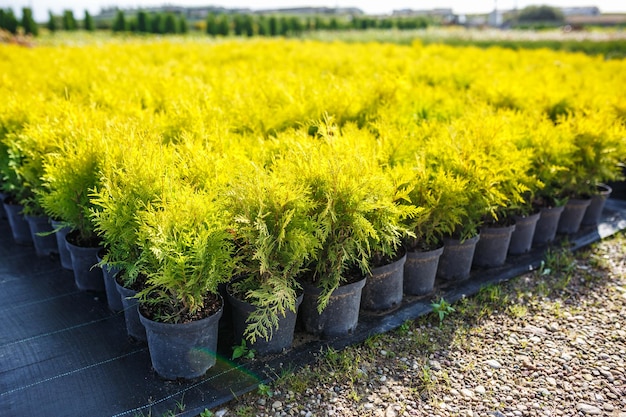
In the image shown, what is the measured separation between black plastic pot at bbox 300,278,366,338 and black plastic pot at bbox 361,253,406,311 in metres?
0.30

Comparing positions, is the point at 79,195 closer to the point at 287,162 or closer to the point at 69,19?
the point at 287,162

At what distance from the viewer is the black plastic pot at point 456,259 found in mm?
4398

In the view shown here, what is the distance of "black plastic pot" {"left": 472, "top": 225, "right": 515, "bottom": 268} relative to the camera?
467cm

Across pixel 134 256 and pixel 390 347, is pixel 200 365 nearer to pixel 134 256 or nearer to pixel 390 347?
pixel 134 256

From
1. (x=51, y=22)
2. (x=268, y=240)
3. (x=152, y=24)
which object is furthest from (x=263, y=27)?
(x=268, y=240)

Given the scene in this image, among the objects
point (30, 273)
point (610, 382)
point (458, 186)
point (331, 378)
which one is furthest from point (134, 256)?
point (610, 382)

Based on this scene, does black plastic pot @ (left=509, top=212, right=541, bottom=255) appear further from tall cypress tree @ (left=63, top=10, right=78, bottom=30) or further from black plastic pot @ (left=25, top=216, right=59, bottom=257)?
tall cypress tree @ (left=63, top=10, right=78, bottom=30)

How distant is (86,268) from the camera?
160 inches

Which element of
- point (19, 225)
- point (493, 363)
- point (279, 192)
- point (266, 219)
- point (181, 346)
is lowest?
point (493, 363)

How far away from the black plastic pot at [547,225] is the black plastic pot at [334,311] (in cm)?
277

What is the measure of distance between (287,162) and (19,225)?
10.7ft

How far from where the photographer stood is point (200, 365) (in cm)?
313

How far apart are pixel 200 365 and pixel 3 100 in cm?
421

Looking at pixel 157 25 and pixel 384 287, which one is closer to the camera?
pixel 384 287
